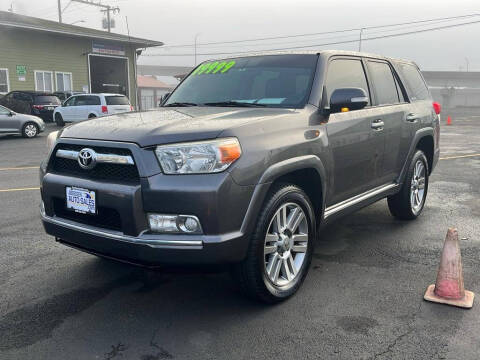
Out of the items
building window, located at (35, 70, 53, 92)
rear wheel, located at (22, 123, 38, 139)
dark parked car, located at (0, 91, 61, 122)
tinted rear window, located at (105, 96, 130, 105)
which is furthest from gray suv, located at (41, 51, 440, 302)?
building window, located at (35, 70, 53, 92)

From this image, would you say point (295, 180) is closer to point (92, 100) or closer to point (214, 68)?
point (214, 68)

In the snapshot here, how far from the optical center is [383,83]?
5160 millimetres

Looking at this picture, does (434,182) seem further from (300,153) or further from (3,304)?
(3,304)

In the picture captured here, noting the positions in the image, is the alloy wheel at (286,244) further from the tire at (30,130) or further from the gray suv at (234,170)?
the tire at (30,130)

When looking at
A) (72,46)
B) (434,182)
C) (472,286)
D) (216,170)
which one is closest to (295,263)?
(216,170)

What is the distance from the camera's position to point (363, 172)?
14.7ft

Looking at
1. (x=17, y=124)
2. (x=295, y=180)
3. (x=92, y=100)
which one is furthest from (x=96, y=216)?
(x=92, y=100)

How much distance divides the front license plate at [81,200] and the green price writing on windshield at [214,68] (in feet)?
6.64

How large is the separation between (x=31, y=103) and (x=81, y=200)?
22201 millimetres

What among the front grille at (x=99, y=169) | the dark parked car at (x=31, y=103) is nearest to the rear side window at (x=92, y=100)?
the dark parked car at (x=31, y=103)

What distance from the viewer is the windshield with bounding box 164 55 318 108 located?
4094 mm

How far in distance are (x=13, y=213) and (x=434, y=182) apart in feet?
22.0

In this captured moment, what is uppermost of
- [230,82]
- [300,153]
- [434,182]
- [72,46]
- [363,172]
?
[72,46]

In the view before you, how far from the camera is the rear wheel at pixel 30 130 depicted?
17.2 metres
